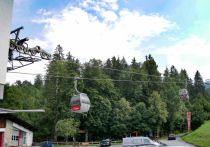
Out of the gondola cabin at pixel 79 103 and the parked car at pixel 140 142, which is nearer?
the gondola cabin at pixel 79 103

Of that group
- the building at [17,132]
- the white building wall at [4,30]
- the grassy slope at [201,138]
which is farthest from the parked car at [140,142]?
the white building wall at [4,30]

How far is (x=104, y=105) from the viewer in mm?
85562

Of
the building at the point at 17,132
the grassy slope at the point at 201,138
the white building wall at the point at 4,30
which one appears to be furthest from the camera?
the grassy slope at the point at 201,138

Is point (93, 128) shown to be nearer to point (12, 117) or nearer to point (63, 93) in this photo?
point (63, 93)

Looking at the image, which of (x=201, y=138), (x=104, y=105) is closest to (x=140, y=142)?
(x=201, y=138)

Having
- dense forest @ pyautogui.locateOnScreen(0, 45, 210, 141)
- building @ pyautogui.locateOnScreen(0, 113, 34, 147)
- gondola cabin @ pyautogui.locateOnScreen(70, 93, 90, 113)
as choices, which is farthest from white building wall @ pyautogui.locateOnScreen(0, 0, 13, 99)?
dense forest @ pyautogui.locateOnScreen(0, 45, 210, 141)

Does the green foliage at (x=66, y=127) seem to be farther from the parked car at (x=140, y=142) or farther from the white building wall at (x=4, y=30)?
the white building wall at (x=4, y=30)

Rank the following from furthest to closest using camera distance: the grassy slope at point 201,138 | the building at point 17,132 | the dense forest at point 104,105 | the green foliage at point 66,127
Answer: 1. the dense forest at point 104,105
2. the green foliage at point 66,127
3. the grassy slope at point 201,138
4. the building at point 17,132

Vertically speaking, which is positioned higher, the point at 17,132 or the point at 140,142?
the point at 140,142

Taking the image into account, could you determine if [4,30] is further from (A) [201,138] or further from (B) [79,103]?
(A) [201,138]

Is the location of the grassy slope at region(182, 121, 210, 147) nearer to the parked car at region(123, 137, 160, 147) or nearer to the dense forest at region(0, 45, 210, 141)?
the dense forest at region(0, 45, 210, 141)

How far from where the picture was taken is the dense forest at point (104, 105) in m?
81.0

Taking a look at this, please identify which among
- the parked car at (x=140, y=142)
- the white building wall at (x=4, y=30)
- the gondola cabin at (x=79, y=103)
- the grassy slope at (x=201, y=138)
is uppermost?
the white building wall at (x=4, y=30)

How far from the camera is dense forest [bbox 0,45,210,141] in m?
81.0
